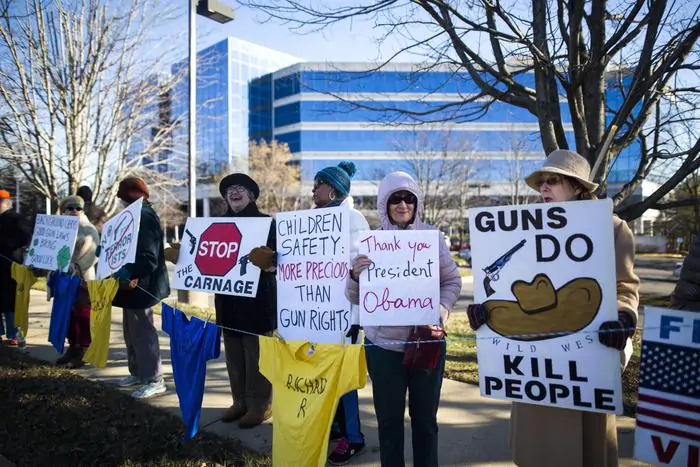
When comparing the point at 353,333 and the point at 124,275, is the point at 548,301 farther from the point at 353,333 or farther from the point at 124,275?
the point at 124,275

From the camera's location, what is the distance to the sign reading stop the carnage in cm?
384

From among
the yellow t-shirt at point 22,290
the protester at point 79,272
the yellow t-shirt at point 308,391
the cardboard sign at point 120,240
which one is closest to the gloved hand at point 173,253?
the cardboard sign at point 120,240

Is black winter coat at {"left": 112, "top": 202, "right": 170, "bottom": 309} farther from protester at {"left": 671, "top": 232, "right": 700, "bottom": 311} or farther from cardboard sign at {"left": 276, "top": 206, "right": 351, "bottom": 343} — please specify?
protester at {"left": 671, "top": 232, "right": 700, "bottom": 311}

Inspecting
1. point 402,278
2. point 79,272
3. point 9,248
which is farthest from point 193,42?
point 402,278

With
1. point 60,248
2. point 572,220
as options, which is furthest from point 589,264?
point 60,248

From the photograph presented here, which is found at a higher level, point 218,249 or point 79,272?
point 218,249

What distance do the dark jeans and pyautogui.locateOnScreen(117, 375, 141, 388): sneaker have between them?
11.3 ft

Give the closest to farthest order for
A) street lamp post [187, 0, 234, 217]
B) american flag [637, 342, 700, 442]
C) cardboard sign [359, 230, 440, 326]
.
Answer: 1. american flag [637, 342, 700, 442]
2. cardboard sign [359, 230, 440, 326]
3. street lamp post [187, 0, 234, 217]

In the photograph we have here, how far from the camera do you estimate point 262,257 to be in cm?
354

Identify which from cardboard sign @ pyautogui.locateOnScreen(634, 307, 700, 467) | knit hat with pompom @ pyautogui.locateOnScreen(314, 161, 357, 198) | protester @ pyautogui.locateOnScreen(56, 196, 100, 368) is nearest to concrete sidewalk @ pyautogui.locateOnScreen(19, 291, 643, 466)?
protester @ pyautogui.locateOnScreen(56, 196, 100, 368)

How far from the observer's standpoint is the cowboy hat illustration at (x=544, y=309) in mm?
2383

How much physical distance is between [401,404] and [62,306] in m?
4.58

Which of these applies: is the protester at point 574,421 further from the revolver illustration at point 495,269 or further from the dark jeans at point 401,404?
the dark jeans at point 401,404

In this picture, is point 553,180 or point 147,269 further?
point 147,269
